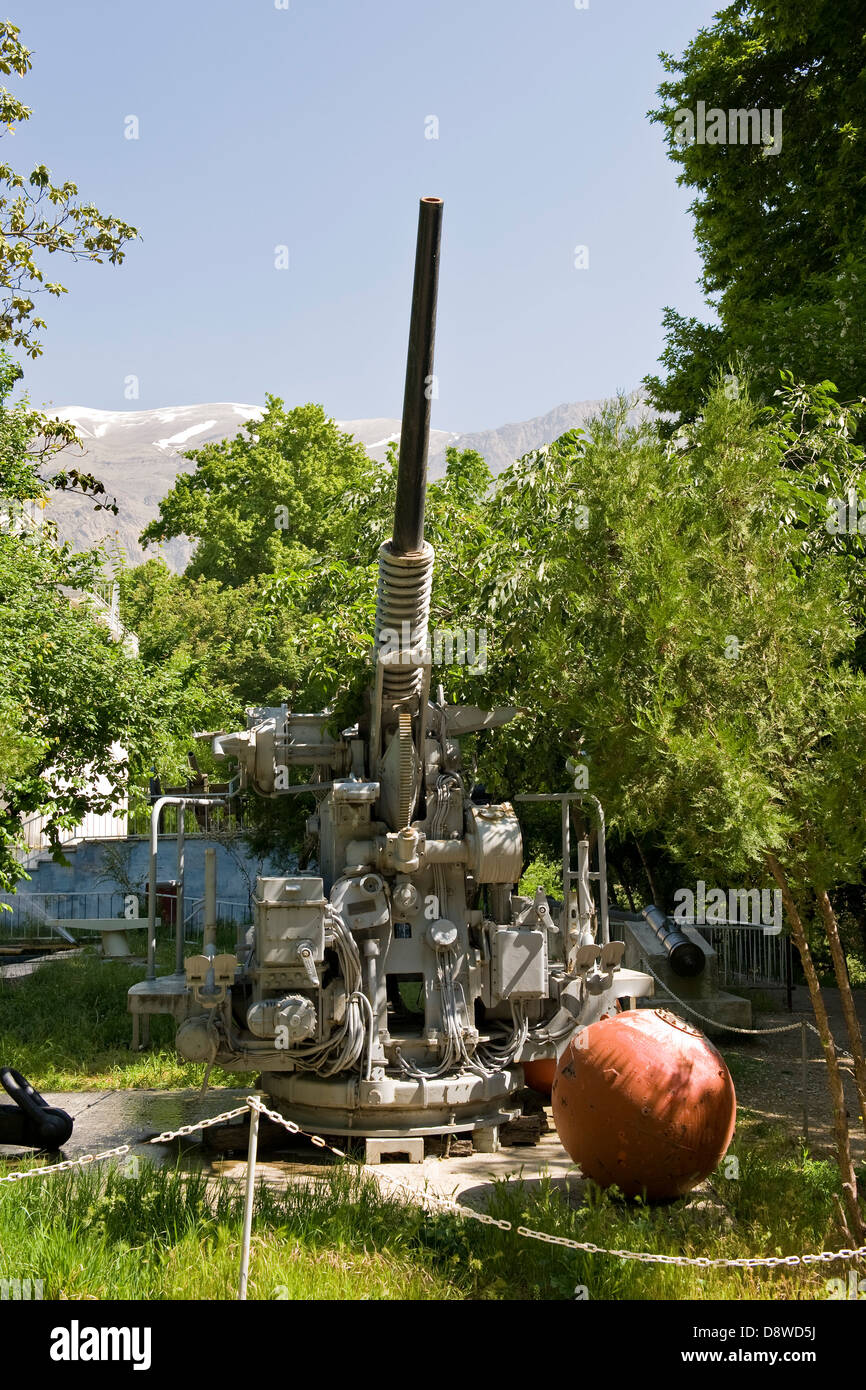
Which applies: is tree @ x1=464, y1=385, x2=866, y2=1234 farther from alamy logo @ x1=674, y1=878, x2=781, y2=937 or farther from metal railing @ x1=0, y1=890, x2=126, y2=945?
metal railing @ x1=0, y1=890, x2=126, y2=945

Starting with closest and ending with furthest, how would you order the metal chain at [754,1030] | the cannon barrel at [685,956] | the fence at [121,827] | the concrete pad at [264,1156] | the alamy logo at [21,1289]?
1. the alamy logo at [21,1289]
2. the concrete pad at [264,1156]
3. the metal chain at [754,1030]
4. the cannon barrel at [685,956]
5. the fence at [121,827]

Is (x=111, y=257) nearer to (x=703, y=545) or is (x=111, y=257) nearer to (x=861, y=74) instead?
(x=861, y=74)

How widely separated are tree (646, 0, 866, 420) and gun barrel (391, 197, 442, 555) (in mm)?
4174

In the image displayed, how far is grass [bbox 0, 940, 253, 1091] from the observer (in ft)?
38.7

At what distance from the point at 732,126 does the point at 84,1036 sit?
12072 mm

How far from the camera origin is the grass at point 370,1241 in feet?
17.9

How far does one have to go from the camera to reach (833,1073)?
6.76 meters

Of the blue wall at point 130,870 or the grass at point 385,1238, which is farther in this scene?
the blue wall at point 130,870

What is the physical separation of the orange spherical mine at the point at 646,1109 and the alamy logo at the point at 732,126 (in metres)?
10.5

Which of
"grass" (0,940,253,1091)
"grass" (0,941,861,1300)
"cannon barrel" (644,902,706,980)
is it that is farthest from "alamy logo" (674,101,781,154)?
"grass" (0,940,253,1091)

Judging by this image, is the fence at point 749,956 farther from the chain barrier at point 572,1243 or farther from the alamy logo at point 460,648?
the chain barrier at point 572,1243

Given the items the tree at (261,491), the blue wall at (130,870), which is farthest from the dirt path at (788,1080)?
the tree at (261,491)

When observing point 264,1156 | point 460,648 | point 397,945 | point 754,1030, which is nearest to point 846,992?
point 397,945

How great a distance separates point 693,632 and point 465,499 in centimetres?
958
